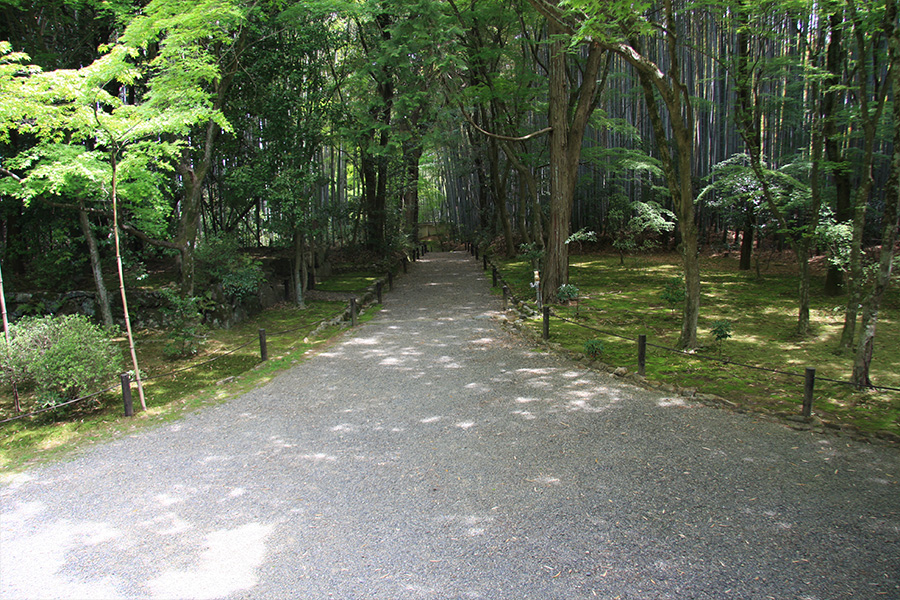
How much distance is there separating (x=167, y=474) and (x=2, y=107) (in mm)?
3533

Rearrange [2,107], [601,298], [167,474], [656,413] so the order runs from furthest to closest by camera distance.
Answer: [601,298]
[656,413]
[2,107]
[167,474]

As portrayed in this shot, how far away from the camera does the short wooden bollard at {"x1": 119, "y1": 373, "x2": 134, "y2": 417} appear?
5.10 meters

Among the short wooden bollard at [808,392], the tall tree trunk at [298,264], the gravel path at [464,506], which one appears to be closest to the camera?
the gravel path at [464,506]

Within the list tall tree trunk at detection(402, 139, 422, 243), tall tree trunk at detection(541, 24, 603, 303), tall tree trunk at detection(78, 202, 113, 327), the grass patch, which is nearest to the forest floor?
tall tree trunk at detection(78, 202, 113, 327)

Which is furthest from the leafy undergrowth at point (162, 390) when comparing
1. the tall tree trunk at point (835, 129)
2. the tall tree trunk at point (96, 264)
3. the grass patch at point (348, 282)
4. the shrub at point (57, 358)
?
the tall tree trunk at point (835, 129)

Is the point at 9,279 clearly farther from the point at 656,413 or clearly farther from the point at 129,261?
the point at 656,413

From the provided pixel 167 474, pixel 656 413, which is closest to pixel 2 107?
pixel 167 474

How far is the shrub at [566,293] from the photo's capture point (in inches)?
364

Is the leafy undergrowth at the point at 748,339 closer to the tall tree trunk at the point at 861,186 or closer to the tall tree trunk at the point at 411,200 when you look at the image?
the tall tree trunk at the point at 861,186

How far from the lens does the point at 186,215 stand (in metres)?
8.48

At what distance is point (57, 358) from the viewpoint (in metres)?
5.04

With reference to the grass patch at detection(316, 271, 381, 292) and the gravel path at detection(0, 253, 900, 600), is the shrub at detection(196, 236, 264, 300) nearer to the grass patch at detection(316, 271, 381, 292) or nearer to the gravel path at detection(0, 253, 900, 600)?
the grass patch at detection(316, 271, 381, 292)

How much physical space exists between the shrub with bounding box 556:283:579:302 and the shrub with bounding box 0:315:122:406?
6982 mm

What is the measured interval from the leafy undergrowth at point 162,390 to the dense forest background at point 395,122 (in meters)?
1.14
